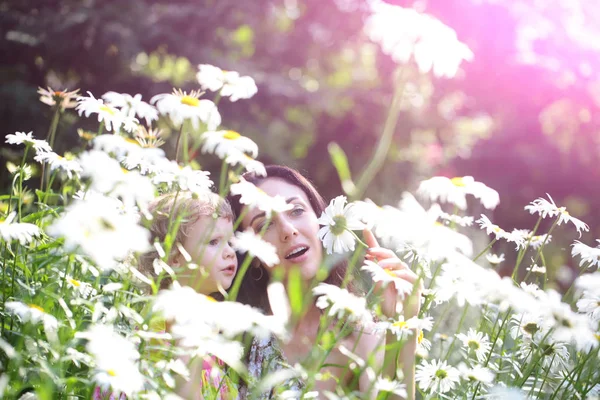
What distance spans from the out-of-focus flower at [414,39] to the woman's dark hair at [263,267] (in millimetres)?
1184

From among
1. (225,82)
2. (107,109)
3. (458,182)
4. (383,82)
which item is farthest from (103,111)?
(383,82)

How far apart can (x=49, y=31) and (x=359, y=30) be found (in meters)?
3.46

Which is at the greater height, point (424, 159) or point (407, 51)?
point (407, 51)

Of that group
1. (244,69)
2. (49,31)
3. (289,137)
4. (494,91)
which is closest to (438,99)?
(494,91)

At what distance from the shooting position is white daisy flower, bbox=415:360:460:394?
1.43 m

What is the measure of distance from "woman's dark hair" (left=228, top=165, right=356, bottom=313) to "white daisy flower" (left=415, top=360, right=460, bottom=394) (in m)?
0.81

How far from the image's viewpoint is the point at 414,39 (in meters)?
1.20

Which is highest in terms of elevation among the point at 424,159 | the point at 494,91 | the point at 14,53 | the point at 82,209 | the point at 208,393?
the point at 82,209

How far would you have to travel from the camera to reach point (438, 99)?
8.29 m

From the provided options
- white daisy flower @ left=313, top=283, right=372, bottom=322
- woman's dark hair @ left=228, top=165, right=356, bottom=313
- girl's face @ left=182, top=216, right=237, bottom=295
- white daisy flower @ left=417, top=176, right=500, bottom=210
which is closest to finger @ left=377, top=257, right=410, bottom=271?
white daisy flower @ left=417, top=176, right=500, bottom=210

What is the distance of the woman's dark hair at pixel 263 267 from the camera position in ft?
7.82

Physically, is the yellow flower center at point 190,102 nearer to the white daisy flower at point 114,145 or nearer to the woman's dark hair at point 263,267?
the white daisy flower at point 114,145

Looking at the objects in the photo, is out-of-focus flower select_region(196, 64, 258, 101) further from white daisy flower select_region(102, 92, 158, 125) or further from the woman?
the woman

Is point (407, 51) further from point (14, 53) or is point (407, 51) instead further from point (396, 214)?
point (14, 53)
